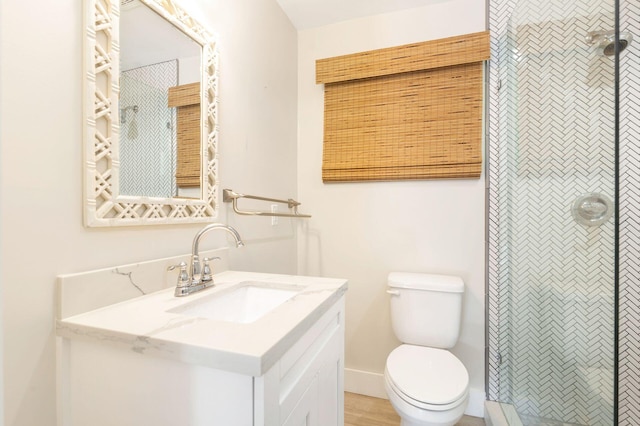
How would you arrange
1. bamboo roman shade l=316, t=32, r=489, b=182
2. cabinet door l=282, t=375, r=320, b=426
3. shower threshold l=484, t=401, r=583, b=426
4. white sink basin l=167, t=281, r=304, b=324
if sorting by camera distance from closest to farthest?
1. cabinet door l=282, t=375, r=320, b=426
2. white sink basin l=167, t=281, r=304, b=324
3. shower threshold l=484, t=401, r=583, b=426
4. bamboo roman shade l=316, t=32, r=489, b=182

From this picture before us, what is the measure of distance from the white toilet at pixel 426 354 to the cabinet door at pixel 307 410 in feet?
1.62

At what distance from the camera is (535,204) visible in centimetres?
147

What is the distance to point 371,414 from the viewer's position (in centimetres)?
172

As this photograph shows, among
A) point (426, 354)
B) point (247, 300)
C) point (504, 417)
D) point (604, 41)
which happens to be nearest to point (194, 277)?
point (247, 300)

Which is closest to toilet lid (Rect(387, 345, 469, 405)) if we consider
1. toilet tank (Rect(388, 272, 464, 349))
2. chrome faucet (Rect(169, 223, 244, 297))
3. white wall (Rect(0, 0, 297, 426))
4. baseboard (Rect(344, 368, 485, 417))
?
toilet tank (Rect(388, 272, 464, 349))

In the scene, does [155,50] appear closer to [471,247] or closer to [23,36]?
[23,36]

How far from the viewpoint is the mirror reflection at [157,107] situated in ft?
2.94

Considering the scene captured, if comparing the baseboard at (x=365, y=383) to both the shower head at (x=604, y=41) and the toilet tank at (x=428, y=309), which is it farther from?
the shower head at (x=604, y=41)

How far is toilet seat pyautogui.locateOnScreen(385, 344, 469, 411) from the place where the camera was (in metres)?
1.15

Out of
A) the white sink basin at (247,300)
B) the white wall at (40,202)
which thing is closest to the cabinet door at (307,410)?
the white sink basin at (247,300)

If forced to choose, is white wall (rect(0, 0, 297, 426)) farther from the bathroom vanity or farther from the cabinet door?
the cabinet door

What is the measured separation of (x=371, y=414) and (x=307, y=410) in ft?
3.79

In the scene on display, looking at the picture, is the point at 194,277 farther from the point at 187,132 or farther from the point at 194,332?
the point at 187,132

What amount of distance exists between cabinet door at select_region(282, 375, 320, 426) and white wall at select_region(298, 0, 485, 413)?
1.12 metres
